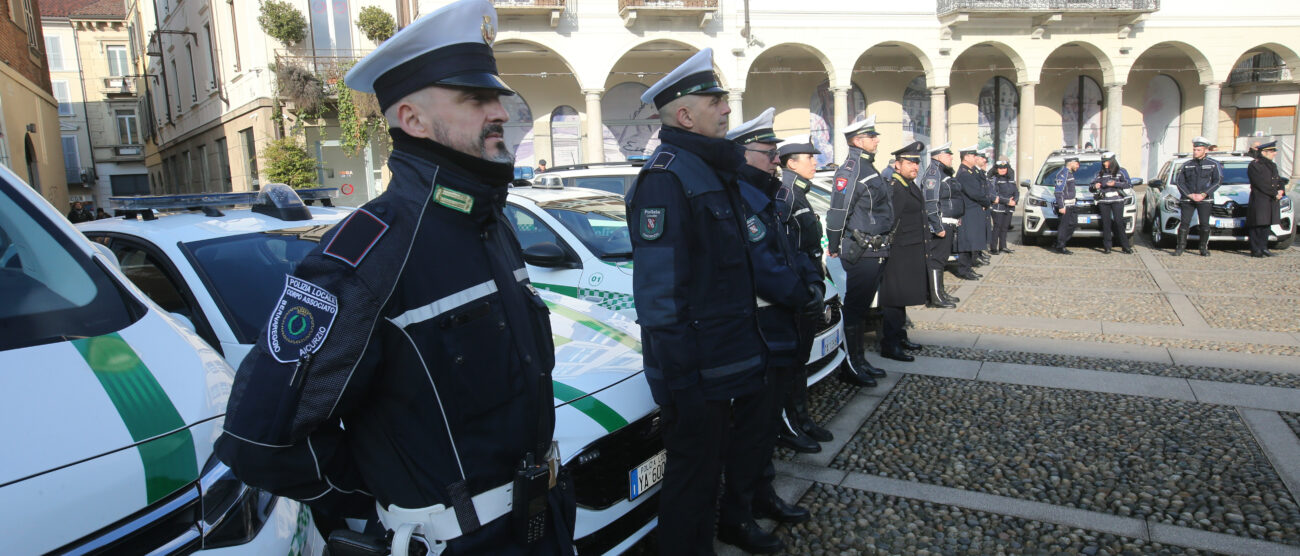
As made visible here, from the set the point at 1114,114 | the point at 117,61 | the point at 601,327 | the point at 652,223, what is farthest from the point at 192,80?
the point at 1114,114

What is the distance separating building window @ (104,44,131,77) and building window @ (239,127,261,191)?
25.3 m

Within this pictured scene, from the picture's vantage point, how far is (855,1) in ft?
74.4

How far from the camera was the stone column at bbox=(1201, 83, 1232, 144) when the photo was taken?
23766mm

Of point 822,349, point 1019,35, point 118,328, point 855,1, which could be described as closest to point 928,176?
point 822,349

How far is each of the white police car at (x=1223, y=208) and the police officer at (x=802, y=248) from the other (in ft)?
35.1

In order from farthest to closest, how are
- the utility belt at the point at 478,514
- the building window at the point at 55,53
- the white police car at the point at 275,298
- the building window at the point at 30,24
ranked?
the building window at the point at 55,53, the building window at the point at 30,24, the white police car at the point at 275,298, the utility belt at the point at 478,514

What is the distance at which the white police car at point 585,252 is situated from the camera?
4504mm

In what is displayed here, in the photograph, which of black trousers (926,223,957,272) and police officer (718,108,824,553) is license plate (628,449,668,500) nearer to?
police officer (718,108,824,553)

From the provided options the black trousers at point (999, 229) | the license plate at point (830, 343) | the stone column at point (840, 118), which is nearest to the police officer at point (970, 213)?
the black trousers at point (999, 229)

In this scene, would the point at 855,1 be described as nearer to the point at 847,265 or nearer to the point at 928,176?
the point at 928,176

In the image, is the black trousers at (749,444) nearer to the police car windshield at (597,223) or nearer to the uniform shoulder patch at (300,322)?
the police car windshield at (597,223)

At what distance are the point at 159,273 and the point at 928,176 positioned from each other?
25.0 feet

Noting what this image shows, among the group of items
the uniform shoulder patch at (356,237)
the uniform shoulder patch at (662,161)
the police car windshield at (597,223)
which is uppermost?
the uniform shoulder patch at (662,161)

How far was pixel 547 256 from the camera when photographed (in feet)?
14.7
